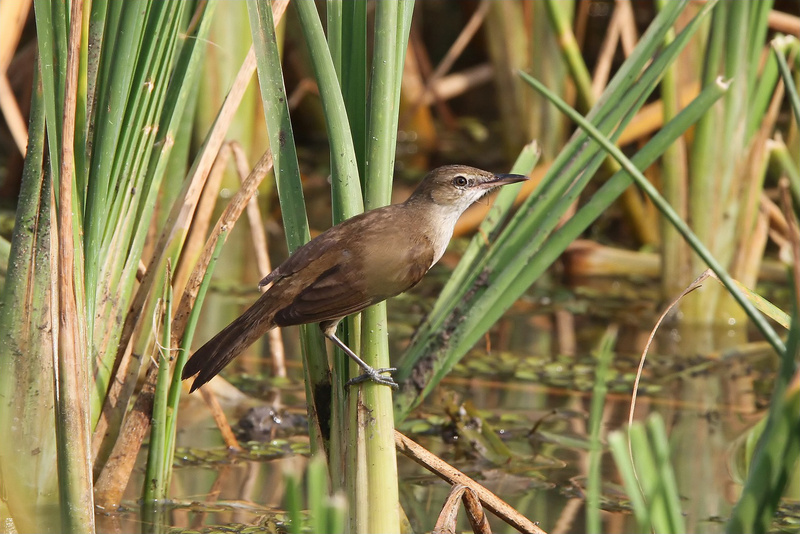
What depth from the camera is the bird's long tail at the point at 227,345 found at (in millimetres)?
2441

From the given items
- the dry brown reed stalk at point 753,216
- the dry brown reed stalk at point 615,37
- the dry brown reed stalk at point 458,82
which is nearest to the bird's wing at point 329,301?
the dry brown reed stalk at point 753,216

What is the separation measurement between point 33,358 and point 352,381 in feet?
2.65

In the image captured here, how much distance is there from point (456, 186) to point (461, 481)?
3.36 ft

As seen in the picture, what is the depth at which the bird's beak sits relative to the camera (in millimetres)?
2979

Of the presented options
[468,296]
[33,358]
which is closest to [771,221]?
[468,296]

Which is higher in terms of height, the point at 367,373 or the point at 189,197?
the point at 189,197

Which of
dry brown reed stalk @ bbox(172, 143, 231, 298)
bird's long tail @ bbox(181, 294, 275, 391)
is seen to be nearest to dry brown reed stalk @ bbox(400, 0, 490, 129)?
dry brown reed stalk @ bbox(172, 143, 231, 298)

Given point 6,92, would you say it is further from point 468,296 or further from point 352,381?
point 352,381

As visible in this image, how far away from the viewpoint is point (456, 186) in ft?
10.2

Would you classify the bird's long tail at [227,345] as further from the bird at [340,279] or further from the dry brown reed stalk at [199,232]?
the dry brown reed stalk at [199,232]

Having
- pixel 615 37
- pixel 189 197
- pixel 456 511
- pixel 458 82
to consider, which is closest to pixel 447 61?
pixel 458 82

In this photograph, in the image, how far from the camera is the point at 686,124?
2789 millimetres

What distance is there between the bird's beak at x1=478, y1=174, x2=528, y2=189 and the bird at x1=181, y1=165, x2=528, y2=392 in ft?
0.09

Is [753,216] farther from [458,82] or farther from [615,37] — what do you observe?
[458,82]
